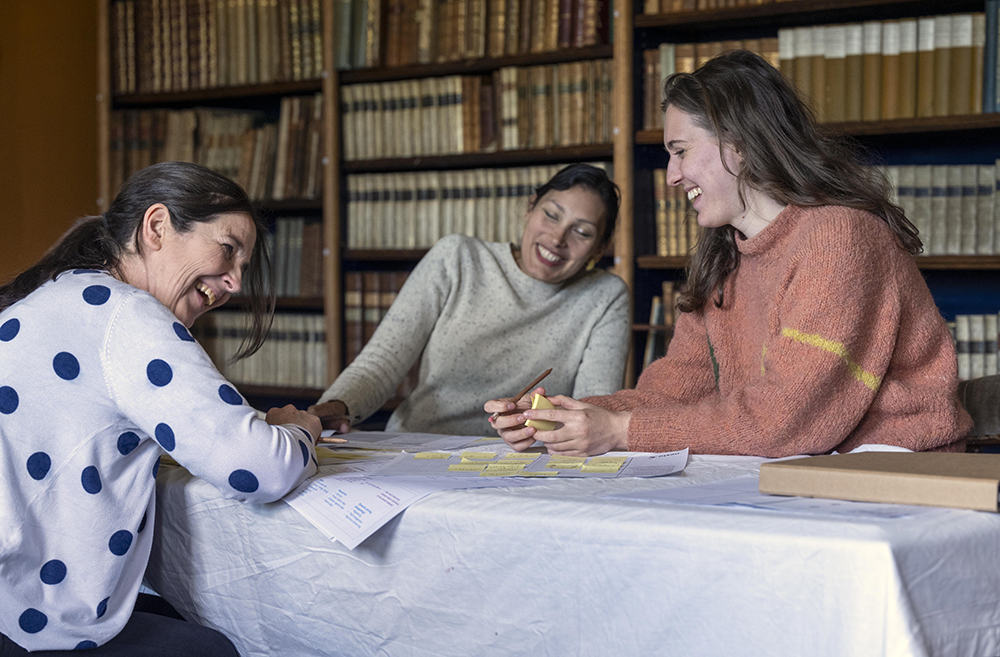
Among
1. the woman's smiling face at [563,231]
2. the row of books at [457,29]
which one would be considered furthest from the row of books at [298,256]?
the woman's smiling face at [563,231]

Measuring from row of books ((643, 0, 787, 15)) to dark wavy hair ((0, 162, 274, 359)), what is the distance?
5.67ft

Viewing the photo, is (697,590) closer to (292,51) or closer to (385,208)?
(385,208)

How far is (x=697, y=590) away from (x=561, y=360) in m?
1.27

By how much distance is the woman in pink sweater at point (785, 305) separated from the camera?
1.12 meters

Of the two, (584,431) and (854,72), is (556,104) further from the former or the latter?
(584,431)

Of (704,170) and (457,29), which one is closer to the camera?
(704,170)

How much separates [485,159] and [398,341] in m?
1.04

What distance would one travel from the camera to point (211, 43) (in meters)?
3.11

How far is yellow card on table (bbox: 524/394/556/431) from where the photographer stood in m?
1.21

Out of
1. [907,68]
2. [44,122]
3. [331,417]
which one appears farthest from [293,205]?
[907,68]

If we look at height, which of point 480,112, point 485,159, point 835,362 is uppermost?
point 480,112

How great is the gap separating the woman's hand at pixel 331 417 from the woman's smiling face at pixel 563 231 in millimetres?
578

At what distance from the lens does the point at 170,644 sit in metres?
0.99

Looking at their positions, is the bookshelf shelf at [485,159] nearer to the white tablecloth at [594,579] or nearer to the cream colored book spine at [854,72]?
the cream colored book spine at [854,72]
